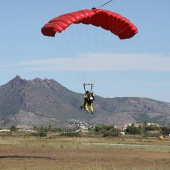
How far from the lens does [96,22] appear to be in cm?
3416

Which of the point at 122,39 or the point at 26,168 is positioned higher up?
the point at 122,39

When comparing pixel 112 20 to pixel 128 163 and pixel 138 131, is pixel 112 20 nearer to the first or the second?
pixel 128 163

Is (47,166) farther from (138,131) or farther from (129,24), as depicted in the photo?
(138,131)

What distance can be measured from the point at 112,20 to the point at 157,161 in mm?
11857

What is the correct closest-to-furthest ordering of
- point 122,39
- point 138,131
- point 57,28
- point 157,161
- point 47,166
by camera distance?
point 57,28, point 47,166, point 122,39, point 157,161, point 138,131

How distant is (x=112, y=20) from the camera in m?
34.0

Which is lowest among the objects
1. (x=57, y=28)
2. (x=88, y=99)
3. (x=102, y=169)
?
(x=102, y=169)

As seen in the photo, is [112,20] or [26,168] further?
[112,20]

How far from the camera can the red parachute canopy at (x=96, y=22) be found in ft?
99.9

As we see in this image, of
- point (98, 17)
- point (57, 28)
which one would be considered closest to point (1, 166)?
point (57, 28)

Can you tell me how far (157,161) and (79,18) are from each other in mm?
13786

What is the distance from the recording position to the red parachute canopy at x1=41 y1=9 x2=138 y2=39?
99.9ft

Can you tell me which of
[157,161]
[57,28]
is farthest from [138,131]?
[57,28]


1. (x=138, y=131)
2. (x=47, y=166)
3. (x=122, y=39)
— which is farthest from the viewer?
(x=138, y=131)
